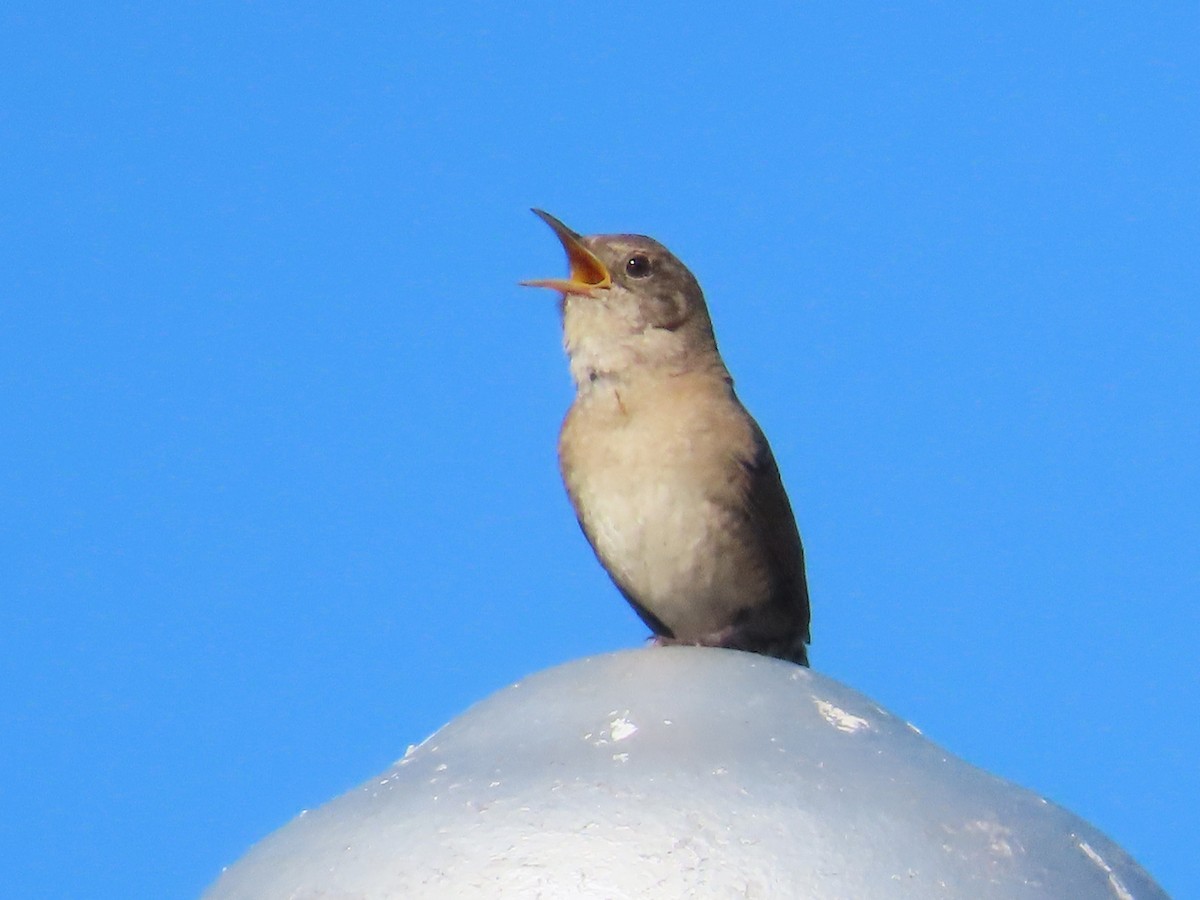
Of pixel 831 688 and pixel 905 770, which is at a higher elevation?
pixel 831 688

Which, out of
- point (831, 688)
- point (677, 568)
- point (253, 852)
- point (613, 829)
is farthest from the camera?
point (677, 568)

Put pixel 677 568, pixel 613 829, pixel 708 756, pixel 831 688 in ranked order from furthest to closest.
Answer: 1. pixel 677 568
2. pixel 831 688
3. pixel 708 756
4. pixel 613 829

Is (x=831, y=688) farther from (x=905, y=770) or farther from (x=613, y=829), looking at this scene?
(x=613, y=829)

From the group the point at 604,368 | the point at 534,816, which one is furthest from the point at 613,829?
the point at 604,368

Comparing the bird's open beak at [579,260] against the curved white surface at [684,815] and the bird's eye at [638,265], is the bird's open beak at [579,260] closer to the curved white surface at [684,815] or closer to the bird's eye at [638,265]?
the bird's eye at [638,265]

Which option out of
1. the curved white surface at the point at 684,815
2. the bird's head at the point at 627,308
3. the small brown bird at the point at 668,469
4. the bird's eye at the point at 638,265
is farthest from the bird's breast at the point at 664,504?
the curved white surface at the point at 684,815

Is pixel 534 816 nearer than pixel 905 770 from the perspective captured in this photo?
Yes
